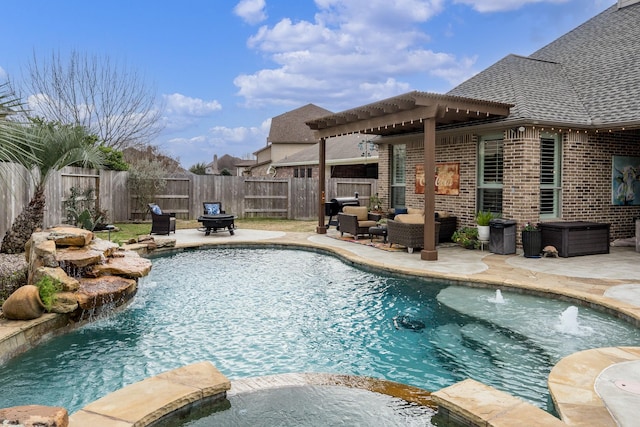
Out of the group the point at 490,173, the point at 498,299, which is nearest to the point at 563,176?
the point at 490,173

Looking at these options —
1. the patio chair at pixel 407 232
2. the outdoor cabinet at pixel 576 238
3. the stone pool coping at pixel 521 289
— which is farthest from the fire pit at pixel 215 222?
the outdoor cabinet at pixel 576 238

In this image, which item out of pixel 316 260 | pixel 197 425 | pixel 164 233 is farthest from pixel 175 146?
pixel 197 425

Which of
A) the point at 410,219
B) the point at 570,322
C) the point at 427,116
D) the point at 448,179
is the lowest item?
the point at 570,322

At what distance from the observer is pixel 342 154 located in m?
23.1

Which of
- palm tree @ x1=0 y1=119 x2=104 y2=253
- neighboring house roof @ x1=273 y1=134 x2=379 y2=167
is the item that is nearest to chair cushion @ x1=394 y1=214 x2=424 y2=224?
palm tree @ x1=0 y1=119 x2=104 y2=253

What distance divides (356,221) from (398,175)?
9.81 feet

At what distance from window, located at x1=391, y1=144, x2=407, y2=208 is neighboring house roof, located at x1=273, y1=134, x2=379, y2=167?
17.4 ft

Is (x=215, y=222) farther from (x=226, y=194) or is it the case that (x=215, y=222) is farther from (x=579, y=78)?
(x=579, y=78)

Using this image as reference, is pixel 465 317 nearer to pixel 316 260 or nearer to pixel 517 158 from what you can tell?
pixel 316 260

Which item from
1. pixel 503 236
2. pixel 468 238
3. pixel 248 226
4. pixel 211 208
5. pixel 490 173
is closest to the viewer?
pixel 503 236

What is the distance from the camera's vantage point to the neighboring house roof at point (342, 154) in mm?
20797

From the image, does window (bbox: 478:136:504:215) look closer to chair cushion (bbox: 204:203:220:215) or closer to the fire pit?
the fire pit

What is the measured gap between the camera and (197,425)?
298cm

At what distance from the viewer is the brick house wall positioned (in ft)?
31.6
